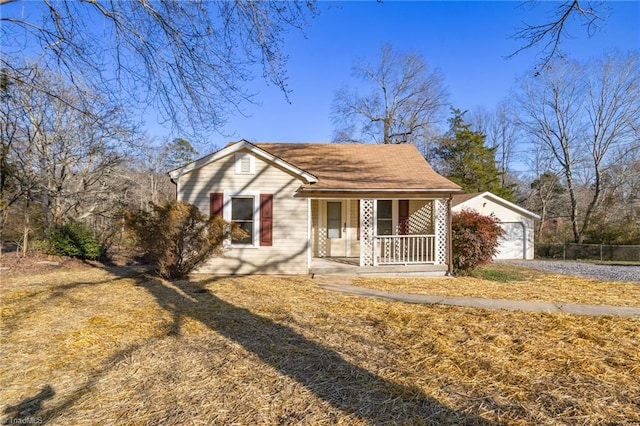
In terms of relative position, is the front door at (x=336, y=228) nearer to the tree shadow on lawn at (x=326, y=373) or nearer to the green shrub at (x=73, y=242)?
the tree shadow on lawn at (x=326, y=373)

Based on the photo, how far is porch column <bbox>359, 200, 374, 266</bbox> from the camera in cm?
1077

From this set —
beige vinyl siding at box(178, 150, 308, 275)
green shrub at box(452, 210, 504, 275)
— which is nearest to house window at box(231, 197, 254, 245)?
beige vinyl siding at box(178, 150, 308, 275)

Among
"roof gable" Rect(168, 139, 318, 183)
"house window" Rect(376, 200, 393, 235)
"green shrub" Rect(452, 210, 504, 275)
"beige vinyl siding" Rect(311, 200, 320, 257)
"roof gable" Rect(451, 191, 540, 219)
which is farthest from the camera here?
"roof gable" Rect(451, 191, 540, 219)

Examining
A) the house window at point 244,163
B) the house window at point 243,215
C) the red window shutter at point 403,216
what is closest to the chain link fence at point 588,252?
the red window shutter at point 403,216

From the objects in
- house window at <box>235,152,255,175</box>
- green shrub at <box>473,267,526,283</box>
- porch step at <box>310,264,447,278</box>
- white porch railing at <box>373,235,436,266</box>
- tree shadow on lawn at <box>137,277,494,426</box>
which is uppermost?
house window at <box>235,152,255,175</box>

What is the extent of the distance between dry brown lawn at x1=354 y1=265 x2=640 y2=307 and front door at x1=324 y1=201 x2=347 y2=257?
3165 millimetres

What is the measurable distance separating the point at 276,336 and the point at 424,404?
2.36 metres

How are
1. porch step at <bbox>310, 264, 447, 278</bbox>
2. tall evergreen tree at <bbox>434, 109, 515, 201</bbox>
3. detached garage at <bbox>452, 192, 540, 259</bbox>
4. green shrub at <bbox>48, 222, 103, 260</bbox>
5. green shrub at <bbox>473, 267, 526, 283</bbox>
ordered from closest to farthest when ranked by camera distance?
porch step at <bbox>310, 264, 447, 278</bbox>, green shrub at <bbox>473, 267, 526, 283</bbox>, green shrub at <bbox>48, 222, 103, 260</bbox>, detached garage at <bbox>452, 192, 540, 259</bbox>, tall evergreen tree at <bbox>434, 109, 515, 201</bbox>

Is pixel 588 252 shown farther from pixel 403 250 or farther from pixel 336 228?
pixel 336 228

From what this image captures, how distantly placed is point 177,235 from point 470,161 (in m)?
24.9

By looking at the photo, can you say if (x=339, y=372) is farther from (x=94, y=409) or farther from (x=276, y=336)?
(x=94, y=409)

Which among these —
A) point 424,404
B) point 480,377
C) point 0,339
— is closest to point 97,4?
point 0,339

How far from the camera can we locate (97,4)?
4.64 m

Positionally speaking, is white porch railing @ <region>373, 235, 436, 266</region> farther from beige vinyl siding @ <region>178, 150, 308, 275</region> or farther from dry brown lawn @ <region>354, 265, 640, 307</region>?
beige vinyl siding @ <region>178, 150, 308, 275</region>
